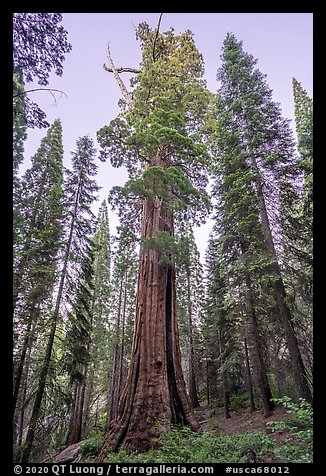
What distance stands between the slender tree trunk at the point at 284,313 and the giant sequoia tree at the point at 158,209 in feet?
6.11

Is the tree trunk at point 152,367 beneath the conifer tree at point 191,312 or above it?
beneath

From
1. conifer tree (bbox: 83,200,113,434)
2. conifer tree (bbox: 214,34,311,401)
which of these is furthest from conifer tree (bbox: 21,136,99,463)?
conifer tree (bbox: 214,34,311,401)

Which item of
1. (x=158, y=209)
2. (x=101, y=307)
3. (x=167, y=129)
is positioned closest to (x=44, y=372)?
(x=158, y=209)

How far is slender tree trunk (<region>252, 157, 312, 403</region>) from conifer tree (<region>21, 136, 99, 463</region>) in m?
6.36

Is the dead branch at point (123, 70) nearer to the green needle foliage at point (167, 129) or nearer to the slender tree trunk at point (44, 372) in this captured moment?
the green needle foliage at point (167, 129)

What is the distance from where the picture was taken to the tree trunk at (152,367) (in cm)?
522

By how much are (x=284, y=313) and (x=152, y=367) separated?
382 cm

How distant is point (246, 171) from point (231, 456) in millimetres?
7229

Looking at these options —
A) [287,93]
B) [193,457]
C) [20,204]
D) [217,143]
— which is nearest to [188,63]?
[217,143]

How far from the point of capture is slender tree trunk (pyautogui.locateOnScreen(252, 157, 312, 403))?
620 centimetres

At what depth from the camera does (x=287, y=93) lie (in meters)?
8.09

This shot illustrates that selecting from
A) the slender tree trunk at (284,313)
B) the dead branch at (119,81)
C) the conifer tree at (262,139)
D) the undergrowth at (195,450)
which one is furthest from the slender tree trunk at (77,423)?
the dead branch at (119,81)

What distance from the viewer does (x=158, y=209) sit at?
24.9ft
